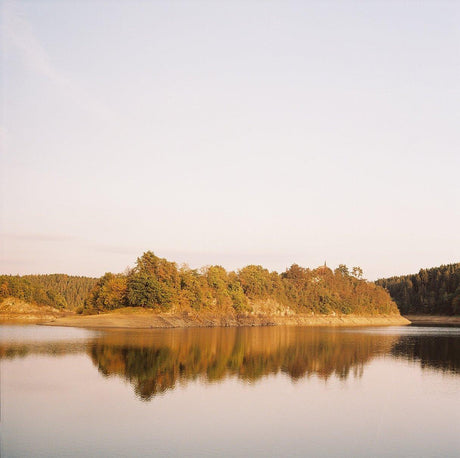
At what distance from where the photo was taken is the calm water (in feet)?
69.2

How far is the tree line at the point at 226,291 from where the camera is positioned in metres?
113

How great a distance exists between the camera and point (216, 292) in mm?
132125

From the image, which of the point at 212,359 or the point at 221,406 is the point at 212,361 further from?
the point at 221,406

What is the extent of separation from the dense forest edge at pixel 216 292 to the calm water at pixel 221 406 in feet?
208

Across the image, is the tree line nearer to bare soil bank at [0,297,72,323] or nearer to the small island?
the small island

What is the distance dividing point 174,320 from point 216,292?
23526 mm

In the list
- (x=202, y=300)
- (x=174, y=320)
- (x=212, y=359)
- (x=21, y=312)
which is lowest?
(x=21, y=312)

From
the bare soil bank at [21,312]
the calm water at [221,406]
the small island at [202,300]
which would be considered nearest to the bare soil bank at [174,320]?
the small island at [202,300]

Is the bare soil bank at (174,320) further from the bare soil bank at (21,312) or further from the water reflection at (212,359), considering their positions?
the water reflection at (212,359)

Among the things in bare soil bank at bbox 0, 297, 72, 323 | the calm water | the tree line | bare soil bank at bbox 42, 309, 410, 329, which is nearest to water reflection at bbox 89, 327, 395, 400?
the calm water

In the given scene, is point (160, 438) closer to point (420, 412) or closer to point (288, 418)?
point (288, 418)

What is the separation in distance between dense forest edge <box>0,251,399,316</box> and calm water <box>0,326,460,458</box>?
63515 mm

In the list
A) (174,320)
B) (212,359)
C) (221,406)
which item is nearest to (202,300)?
(174,320)

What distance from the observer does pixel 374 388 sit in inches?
1406
